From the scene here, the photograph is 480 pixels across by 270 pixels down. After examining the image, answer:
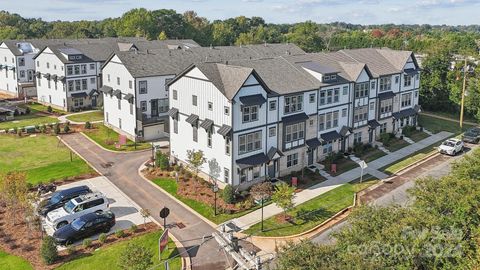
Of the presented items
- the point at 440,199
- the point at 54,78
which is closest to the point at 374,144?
the point at 440,199

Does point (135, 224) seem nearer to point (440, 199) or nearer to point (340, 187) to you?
point (340, 187)

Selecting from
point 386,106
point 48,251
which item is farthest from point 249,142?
point 386,106

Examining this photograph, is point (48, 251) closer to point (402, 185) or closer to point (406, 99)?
point (402, 185)

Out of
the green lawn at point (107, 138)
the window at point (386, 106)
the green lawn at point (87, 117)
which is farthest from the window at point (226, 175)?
the green lawn at point (87, 117)

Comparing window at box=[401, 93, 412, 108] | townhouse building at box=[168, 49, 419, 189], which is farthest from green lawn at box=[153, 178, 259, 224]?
window at box=[401, 93, 412, 108]

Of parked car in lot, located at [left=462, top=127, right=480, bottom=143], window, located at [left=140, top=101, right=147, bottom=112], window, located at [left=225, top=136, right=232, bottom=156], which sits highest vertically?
window, located at [left=140, top=101, right=147, bottom=112]

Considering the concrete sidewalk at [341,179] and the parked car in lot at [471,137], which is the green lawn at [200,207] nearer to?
the concrete sidewalk at [341,179]

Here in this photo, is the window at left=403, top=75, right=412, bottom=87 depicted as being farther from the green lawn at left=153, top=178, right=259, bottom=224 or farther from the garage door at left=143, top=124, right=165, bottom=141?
the garage door at left=143, top=124, right=165, bottom=141
